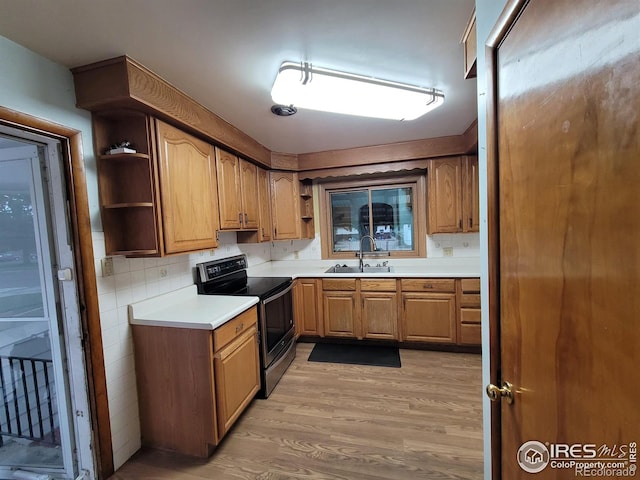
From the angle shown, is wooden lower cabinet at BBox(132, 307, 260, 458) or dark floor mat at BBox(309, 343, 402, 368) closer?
wooden lower cabinet at BBox(132, 307, 260, 458)

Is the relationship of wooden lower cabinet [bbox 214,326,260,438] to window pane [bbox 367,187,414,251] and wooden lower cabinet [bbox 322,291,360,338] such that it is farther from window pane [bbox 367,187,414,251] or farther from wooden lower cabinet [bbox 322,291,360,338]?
window pane [bbox 367,187,414,251]

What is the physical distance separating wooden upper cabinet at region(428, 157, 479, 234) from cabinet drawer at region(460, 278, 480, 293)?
1.78ft

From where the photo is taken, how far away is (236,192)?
2.49 m

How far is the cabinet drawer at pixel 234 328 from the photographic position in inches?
66.3

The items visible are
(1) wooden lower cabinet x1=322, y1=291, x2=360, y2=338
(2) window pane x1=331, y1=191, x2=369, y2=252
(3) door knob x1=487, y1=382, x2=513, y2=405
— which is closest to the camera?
(3) door knob x1=487, y1=382, x2=513, y2=405

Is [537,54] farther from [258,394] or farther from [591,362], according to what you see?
[258,394]

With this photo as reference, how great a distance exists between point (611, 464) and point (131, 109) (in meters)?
2.20

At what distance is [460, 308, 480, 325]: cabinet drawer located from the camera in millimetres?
2750

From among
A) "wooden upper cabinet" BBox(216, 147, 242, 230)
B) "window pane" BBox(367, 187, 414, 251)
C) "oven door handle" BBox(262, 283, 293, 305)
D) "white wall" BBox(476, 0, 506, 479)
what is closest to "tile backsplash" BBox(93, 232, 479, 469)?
"wooden upper cabinet" BBox(216, 147, 242, 230)

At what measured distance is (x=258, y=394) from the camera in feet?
7.29

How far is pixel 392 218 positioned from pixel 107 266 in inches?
115

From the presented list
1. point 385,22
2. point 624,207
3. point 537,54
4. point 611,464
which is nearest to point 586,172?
point 624,207

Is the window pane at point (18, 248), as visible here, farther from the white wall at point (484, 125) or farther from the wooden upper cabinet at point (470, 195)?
the wooden upper cabinet at point (470, 195)

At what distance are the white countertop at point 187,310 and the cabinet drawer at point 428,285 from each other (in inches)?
63.9
